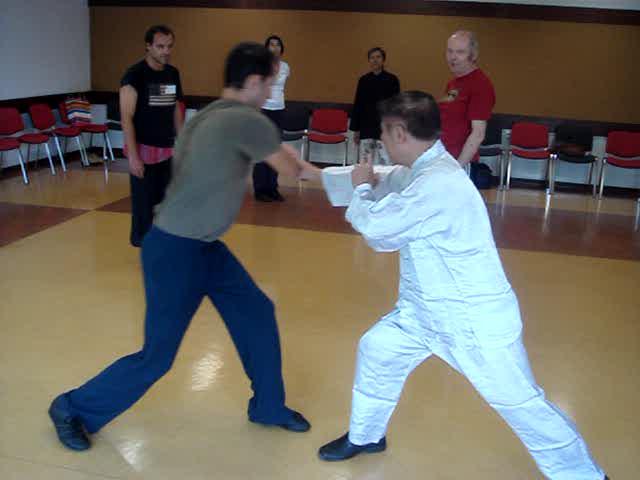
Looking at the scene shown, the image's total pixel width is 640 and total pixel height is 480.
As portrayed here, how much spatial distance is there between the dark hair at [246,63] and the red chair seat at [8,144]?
235 inches

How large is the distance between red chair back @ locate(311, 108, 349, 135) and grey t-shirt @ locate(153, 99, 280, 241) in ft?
23.5

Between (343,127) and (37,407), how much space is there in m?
7.04

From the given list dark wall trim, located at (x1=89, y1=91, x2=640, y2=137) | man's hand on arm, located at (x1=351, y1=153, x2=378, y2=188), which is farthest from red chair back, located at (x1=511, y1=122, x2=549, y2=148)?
man's hand on arm, located at (x1=351, y1=153, x2=378, y2=188)

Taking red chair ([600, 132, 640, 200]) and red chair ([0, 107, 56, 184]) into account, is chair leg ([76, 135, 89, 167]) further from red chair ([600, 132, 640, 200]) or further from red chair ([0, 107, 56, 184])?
red chair ([600, 132, 640, 200])

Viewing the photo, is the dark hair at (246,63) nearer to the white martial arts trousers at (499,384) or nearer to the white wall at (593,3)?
the white martial arts trousers at (499,384)

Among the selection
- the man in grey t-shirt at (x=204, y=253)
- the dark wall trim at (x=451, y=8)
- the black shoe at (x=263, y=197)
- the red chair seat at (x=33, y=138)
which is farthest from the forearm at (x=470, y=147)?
the dark wall trim at (x=451, y=8)

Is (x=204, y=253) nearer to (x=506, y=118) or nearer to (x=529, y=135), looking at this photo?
(x=529, y=135)

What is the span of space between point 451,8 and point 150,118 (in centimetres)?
600

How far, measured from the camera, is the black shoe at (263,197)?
7441 millimetres

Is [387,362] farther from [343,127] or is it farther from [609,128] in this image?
[609,128]

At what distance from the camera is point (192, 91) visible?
404 inches

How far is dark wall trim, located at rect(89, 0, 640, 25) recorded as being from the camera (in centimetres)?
903

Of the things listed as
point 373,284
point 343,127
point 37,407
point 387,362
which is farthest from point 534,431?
point 343,127

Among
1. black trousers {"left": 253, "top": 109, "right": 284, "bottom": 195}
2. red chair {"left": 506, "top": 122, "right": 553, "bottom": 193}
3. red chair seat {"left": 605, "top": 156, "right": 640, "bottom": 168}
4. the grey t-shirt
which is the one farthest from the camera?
red chair {"left": 506, "top": 122, "right": 553, "bottom": 193}
